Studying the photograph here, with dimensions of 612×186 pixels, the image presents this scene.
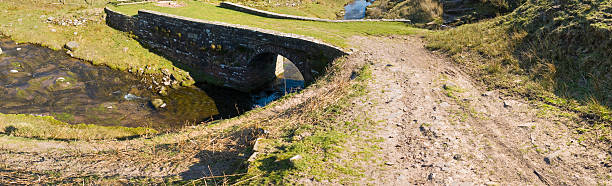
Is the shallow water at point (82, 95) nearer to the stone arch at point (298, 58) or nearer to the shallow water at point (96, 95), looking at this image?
the shallow water at point (96, 95)

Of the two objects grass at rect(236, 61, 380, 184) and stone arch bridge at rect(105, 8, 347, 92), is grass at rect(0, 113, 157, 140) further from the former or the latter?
stone arch bridge at rect(105, 8, 347, 92)

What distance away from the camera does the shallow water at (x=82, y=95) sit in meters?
16.5

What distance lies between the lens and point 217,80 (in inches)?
877

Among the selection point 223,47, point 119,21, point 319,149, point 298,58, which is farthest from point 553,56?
point 119,21

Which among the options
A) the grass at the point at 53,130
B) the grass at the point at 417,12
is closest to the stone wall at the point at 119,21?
the grass at the point at 53,130

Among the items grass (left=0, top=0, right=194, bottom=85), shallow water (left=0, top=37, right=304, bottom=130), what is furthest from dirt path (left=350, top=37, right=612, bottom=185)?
grass (left=0, top=0, right=194, bottom=85)

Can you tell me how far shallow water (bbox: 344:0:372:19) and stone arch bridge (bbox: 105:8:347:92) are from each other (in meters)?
15.9

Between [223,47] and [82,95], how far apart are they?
8.24 metres

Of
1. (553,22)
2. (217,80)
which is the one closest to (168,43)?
(217,80)

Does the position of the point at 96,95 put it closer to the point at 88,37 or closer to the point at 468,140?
the point at 88,37

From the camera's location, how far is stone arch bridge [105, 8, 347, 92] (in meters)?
17.3

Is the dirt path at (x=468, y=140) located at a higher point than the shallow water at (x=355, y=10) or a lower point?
lower

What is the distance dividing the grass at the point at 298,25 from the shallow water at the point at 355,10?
1388 centimetres

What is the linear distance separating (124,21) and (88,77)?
19.7 ft
